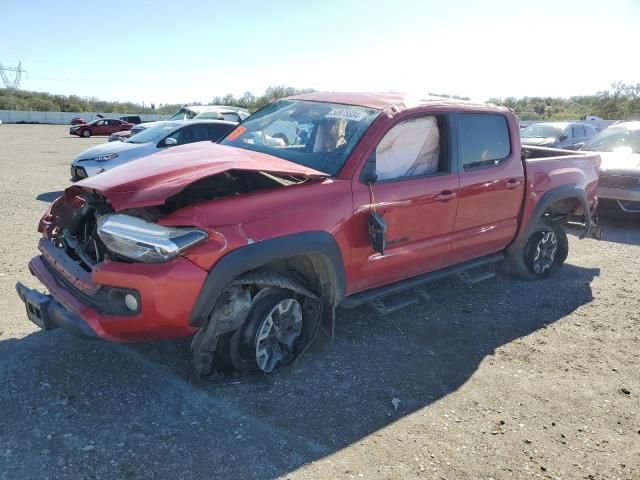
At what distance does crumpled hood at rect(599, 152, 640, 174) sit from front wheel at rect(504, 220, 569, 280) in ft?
10.7

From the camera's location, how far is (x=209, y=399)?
333cm

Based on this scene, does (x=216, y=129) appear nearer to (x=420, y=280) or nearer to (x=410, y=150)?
(x=410, y=150)

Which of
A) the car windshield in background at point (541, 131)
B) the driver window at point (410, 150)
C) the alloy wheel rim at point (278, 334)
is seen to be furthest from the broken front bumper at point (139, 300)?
the car windshield in background at point (541, 131)

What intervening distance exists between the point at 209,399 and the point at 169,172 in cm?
140

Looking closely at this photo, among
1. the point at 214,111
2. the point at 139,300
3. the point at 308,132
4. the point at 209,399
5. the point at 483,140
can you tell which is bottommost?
the point at 209,399

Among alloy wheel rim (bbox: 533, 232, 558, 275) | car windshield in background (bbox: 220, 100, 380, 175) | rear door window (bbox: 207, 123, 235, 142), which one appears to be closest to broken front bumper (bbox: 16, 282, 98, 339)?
car windshield in background (bbox: 220, 100, 380, 175)

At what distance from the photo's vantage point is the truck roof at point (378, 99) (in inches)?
167

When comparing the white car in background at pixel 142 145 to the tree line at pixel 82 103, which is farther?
the tree line at pixel 82 103

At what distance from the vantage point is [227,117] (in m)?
17.9

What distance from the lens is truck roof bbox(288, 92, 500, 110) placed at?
4.23 meters

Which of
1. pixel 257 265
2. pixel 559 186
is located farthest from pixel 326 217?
pixel 559 186

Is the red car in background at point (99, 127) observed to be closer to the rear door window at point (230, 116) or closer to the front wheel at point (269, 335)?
the rear door window at point (230, 116)

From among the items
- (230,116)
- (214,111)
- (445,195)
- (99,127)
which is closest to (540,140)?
(230,116)

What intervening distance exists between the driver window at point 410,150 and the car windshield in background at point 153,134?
282 inches
